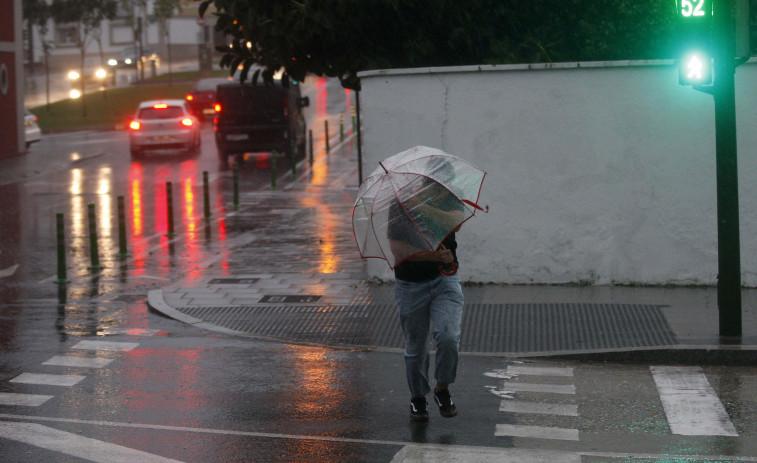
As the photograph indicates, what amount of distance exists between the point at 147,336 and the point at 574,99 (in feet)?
17.7

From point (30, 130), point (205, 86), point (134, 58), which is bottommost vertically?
point (30, 130)

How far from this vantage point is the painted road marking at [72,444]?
698cm

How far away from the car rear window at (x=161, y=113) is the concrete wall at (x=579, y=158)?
21828mm

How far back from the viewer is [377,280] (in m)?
13.5

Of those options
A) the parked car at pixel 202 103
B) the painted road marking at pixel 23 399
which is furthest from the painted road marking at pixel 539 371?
the parked car at pixel 202 103

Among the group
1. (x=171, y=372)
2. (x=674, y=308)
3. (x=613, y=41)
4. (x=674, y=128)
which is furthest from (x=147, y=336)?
(x=613, y=41)

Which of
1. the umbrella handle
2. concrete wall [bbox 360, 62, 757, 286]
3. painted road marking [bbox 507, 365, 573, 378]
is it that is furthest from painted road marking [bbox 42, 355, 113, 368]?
concrete wall [bbox 360, 62, 757, 286]

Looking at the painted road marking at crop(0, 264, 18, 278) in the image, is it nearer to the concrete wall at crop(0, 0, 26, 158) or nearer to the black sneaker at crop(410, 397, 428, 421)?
the black sneaker at crop(410, 397, 428, 421)

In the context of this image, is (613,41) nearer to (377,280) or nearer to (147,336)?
(377,280)

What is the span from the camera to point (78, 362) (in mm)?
9938

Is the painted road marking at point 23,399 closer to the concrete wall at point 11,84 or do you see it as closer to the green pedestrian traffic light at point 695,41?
the green pedestrian traffic light at point 695,41

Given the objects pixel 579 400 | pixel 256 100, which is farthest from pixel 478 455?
pixel 256 100

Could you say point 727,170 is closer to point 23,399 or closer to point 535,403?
point 535,403

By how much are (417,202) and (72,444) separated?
2713 mm
